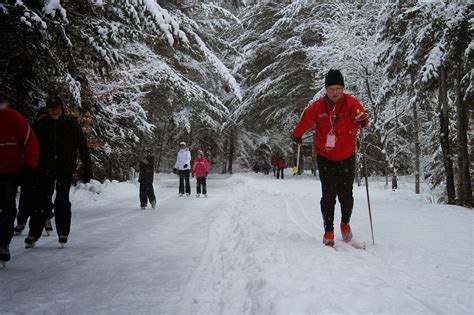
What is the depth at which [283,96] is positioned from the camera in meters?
26.8

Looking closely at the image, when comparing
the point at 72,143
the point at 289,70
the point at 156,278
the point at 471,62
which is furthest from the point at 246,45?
the point at 156,278

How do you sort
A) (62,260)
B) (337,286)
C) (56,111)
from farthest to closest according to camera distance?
(56,111) → (62,260) → (337,286)

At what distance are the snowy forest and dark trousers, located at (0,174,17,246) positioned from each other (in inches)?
92.5

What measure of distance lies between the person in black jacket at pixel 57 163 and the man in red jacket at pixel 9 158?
75 centimetres

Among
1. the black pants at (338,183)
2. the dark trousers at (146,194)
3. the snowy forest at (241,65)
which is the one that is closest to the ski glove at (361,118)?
the black pants at (338,183)

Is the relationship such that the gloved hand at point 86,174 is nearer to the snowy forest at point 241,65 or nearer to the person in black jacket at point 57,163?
the person in black jacket at point 57,163

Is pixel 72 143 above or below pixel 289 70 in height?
below

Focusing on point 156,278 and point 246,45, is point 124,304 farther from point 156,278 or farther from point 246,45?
point 246,45

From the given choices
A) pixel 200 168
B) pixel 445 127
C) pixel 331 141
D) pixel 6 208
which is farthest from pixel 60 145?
pixel 200 168

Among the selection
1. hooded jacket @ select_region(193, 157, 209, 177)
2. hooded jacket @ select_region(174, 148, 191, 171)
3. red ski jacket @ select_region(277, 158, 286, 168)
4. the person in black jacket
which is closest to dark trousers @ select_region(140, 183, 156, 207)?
hooded jacket @ select_region(174, 148, 191, 171)

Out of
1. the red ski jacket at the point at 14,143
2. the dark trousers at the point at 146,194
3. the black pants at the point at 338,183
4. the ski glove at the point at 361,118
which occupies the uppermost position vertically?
the ski glove at the point at 361,118

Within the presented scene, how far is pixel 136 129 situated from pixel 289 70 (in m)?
14.2

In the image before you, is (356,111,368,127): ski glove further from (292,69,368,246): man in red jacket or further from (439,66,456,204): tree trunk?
(439,66,456,204): tree trunk

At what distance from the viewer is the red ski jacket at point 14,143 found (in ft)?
14.7
